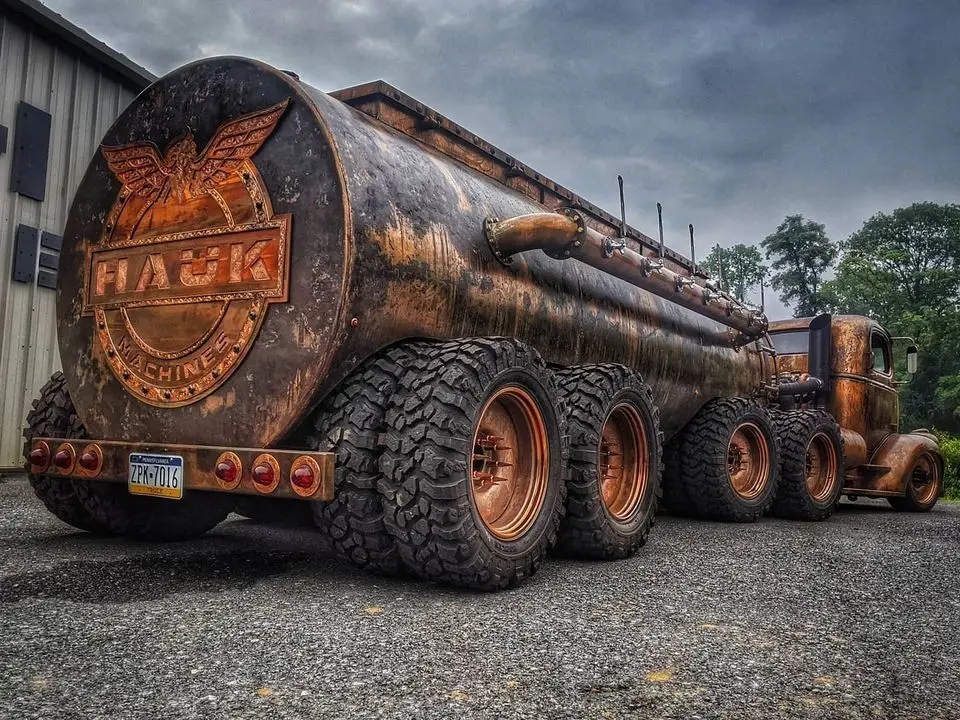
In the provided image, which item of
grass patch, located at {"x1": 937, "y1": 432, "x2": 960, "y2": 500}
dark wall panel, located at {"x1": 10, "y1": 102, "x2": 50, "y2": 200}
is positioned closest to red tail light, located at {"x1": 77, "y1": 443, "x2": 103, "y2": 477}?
dark wall panel, located at {"x1": 10, "y1": 102, "x2": 50, "y2": 200}

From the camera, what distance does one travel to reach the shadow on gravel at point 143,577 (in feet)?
10.8

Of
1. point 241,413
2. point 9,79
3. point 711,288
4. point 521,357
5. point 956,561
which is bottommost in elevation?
point 956,561

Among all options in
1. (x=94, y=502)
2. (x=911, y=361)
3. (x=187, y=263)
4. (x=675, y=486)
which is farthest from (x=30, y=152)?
(x=911, y=361)

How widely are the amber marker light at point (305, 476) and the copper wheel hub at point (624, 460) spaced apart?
2.28 metres

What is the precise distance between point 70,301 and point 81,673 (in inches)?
112

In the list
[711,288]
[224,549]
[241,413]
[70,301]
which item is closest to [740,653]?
[241,413]

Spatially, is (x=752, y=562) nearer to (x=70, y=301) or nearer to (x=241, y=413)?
(x=241, y=413)

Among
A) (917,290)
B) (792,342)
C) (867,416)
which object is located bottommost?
(867,416)

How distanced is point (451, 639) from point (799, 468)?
6.01m

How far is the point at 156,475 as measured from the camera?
3.85 m

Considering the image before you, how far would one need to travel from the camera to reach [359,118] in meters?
4.23

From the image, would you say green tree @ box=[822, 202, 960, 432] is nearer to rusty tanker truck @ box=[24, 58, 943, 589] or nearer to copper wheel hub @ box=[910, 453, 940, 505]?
copper wheel hub @ box=[910, 453, 940, 505]

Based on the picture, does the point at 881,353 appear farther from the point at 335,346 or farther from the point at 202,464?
the point at 202,464

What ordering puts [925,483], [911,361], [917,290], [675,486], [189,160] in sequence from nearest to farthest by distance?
[189,160] < [675,486] < [925,483] < [911,361] < [917,290]
